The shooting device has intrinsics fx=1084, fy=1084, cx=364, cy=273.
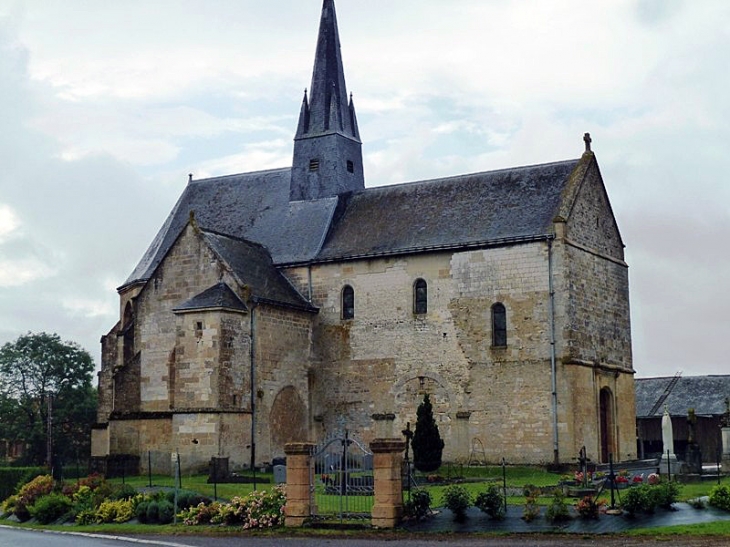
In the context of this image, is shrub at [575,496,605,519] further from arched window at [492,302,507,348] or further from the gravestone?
arched window at [492,302,507,348]

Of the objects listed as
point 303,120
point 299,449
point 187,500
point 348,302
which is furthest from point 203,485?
point 303,120

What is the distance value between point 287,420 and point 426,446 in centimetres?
810

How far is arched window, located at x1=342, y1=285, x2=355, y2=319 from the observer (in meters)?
46.6

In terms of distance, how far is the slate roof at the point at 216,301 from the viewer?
42.4 m

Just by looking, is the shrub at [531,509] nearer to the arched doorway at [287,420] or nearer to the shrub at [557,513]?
the shrub at [557,513]

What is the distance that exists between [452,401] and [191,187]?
20.1 m

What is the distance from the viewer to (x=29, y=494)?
118 feet

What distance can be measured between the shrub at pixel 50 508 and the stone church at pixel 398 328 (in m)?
7.96

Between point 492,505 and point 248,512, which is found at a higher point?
point 492,505

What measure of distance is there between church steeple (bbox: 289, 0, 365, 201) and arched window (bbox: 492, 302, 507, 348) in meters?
11.3

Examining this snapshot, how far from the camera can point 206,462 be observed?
133 feet

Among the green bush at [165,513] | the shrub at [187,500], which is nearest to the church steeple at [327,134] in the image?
the shrub at [187,500]

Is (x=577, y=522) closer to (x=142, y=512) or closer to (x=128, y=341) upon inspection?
(x=142, y=512)

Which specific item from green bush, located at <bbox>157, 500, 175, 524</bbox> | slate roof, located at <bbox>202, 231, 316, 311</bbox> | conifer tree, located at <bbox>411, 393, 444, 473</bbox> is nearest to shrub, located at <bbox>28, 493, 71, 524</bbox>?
green bush, located at <bbox>157, 500, 175, 524</bbox>
